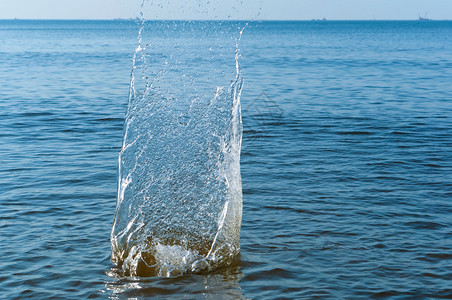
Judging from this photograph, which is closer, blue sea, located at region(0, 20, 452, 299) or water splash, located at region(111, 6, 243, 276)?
blue sea, located at region(0, 20, 452, 299)

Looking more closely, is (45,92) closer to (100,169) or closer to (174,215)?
(100,169)

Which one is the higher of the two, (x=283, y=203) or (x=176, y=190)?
(x=176, y=190)

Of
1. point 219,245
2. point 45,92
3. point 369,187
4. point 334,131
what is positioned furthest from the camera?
point 45,92

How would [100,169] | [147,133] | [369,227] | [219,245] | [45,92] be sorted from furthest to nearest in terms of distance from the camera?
[45,92] → [100,169] → [147,133] → [369,227] → [219,245]

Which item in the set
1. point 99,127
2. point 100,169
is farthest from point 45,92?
point 100,169

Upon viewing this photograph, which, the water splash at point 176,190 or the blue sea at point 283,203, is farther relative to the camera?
the water splash at point 176,190

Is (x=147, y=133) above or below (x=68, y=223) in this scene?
above

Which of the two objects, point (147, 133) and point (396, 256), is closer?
point (396, 256)

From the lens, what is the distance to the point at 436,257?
6.59 meters

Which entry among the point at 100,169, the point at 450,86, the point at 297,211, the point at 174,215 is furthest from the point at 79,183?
the point at 450,86

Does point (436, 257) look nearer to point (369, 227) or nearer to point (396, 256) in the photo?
point (396, 256)

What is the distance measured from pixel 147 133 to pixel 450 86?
64.4 feet

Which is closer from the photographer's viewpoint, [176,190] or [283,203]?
[176,190]

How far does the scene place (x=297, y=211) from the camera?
831 cm
